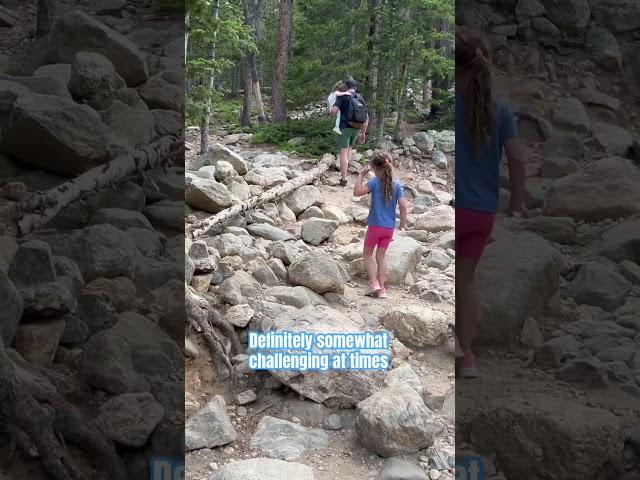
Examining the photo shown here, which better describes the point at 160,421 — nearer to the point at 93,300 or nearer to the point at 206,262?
the point at 93,300

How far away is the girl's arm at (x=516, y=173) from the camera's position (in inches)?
72.4

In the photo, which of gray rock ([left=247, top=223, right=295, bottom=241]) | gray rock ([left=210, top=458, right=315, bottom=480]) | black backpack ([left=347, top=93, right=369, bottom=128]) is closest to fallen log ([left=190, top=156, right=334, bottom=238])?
gray rock ([left=247, top=223, right=295, bottom=241])

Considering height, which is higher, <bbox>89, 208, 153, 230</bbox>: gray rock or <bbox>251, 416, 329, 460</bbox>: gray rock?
<bbox>89, 208, 153, 230</bbox>: gray rock

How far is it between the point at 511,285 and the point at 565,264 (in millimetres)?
323

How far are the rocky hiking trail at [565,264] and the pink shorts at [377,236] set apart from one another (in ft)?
2.64

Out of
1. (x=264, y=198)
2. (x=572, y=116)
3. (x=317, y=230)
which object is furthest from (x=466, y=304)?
(x=264, y=198)

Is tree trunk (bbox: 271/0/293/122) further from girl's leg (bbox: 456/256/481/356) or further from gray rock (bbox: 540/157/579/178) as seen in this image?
girl's leg (bbox: 456/256/481/356)

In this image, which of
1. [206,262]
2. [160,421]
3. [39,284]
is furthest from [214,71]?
[160,421]

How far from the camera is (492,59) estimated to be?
205 cm

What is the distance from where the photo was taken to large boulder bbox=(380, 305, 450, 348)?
8.66ft

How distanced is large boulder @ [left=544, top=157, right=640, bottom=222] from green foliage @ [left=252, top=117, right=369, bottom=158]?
1.46 metres

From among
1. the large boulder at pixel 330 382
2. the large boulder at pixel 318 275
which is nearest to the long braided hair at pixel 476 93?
the large boulder at pixel 330 382

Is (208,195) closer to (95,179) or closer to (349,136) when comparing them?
(349,136)

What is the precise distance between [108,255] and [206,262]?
96cm
